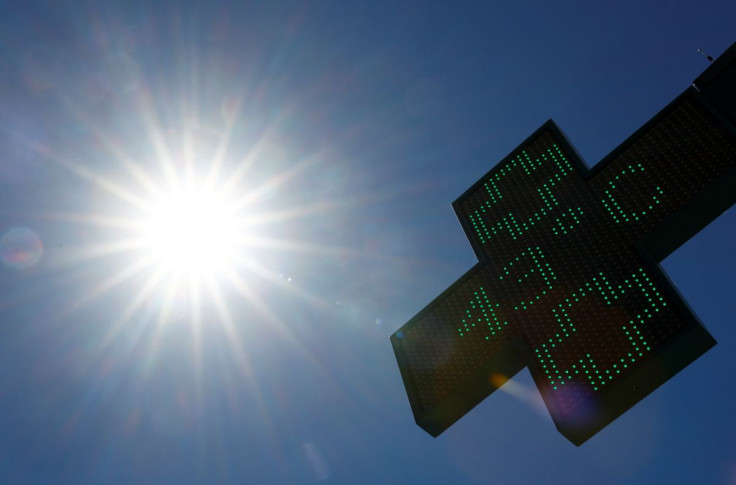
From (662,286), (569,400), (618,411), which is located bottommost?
(618,411)

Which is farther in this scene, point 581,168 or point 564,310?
point 581,168

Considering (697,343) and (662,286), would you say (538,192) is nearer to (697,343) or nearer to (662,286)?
(662,286)

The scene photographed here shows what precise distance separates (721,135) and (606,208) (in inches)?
89.3

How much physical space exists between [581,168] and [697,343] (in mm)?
4175

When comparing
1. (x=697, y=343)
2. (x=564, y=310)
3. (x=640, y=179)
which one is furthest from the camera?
(x=640, y=179)

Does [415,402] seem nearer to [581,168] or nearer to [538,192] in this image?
[538,192]

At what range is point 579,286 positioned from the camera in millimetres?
Result: 8250

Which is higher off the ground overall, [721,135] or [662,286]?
[721,135]

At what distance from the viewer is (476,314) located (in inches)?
369

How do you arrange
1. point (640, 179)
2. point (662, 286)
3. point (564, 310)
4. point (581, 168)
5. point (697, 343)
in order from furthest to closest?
point (581, 168) < point (640, 179) < point (564, 310) < point (662, 286) < point (697, 343)

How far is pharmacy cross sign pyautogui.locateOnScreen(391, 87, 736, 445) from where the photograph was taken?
7215mm

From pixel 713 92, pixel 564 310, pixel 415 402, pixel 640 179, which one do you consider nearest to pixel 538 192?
pixel 640 179

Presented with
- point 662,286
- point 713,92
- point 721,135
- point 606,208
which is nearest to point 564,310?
point 662,286

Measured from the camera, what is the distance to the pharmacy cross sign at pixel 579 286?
7.21m
